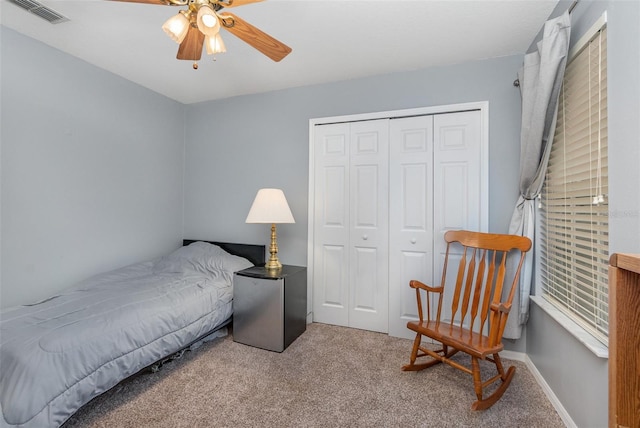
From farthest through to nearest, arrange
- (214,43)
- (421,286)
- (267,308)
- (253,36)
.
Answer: (267,308)
(421,286)
(253,36)
(214,43)

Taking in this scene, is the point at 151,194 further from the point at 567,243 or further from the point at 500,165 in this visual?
the point at 567,243

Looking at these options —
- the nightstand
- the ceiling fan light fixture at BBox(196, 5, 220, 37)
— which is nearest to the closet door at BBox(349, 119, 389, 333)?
the nightstand

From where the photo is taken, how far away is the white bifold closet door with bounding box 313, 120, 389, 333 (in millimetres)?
2771

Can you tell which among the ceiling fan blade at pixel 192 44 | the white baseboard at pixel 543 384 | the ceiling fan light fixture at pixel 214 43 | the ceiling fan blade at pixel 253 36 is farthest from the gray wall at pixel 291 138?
the ceiling fan light fixture at pixel 214 43

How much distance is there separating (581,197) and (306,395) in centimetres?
197

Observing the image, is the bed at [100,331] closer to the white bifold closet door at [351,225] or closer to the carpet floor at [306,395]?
the carpet floor at [306,395]

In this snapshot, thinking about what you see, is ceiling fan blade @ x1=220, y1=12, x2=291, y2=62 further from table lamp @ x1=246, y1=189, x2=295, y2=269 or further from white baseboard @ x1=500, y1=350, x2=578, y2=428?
white baseboard @ x1=500, y1=350, x2=578, y2=428

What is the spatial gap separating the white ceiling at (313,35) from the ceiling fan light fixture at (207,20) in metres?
0.68

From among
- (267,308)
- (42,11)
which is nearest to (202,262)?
(267,308)

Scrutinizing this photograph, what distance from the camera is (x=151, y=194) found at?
327 centimetres

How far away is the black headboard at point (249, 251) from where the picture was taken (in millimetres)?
3176

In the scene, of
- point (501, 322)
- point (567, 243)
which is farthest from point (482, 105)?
point (501, 322)

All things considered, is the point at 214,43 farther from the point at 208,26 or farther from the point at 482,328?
the point at 482,328

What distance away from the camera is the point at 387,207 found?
9.00 feet
